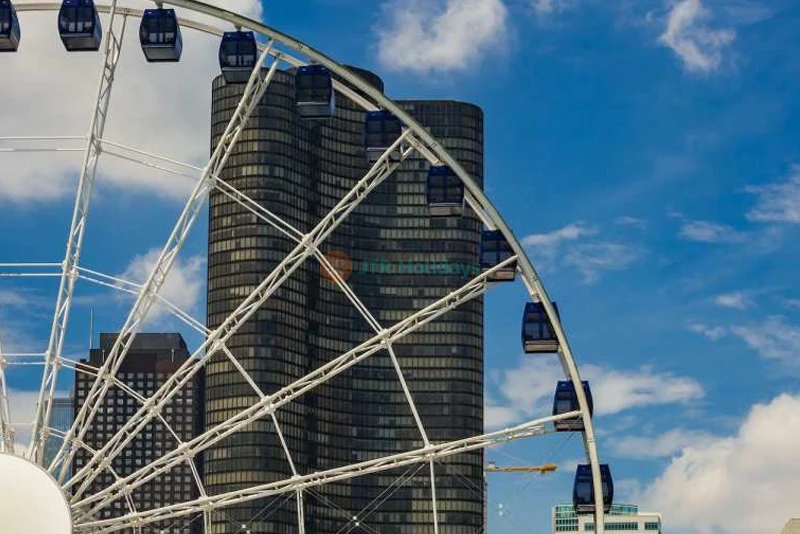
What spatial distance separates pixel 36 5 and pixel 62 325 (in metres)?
12.2

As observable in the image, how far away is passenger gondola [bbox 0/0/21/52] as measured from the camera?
2721 inches

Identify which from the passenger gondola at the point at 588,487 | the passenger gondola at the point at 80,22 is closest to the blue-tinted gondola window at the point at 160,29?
the passenger gondola at the point at 80,22

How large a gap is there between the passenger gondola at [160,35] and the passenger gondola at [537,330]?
53.2 ft

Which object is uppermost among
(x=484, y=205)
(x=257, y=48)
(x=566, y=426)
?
(x=257, y=48)

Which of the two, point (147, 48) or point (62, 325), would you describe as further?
point (147, 48)

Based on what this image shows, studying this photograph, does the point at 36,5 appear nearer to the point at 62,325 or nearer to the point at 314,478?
the point at 62,325

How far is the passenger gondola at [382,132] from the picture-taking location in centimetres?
7056

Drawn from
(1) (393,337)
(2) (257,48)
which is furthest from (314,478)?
(2) (257,48)

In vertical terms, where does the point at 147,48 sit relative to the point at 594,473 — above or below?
above

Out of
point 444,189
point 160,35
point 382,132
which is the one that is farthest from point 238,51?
point 444,189

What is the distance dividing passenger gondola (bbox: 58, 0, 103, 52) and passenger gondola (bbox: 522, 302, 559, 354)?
61.5ft

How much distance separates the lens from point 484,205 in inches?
2670

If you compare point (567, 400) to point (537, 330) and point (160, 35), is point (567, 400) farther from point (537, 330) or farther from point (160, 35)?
point (160, 35)

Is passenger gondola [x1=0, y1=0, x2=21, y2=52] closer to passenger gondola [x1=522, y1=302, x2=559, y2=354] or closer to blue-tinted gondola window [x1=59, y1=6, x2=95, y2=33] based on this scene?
blue-tinted gondola window [x1=59, y1=6, x2=95, y2=33]
